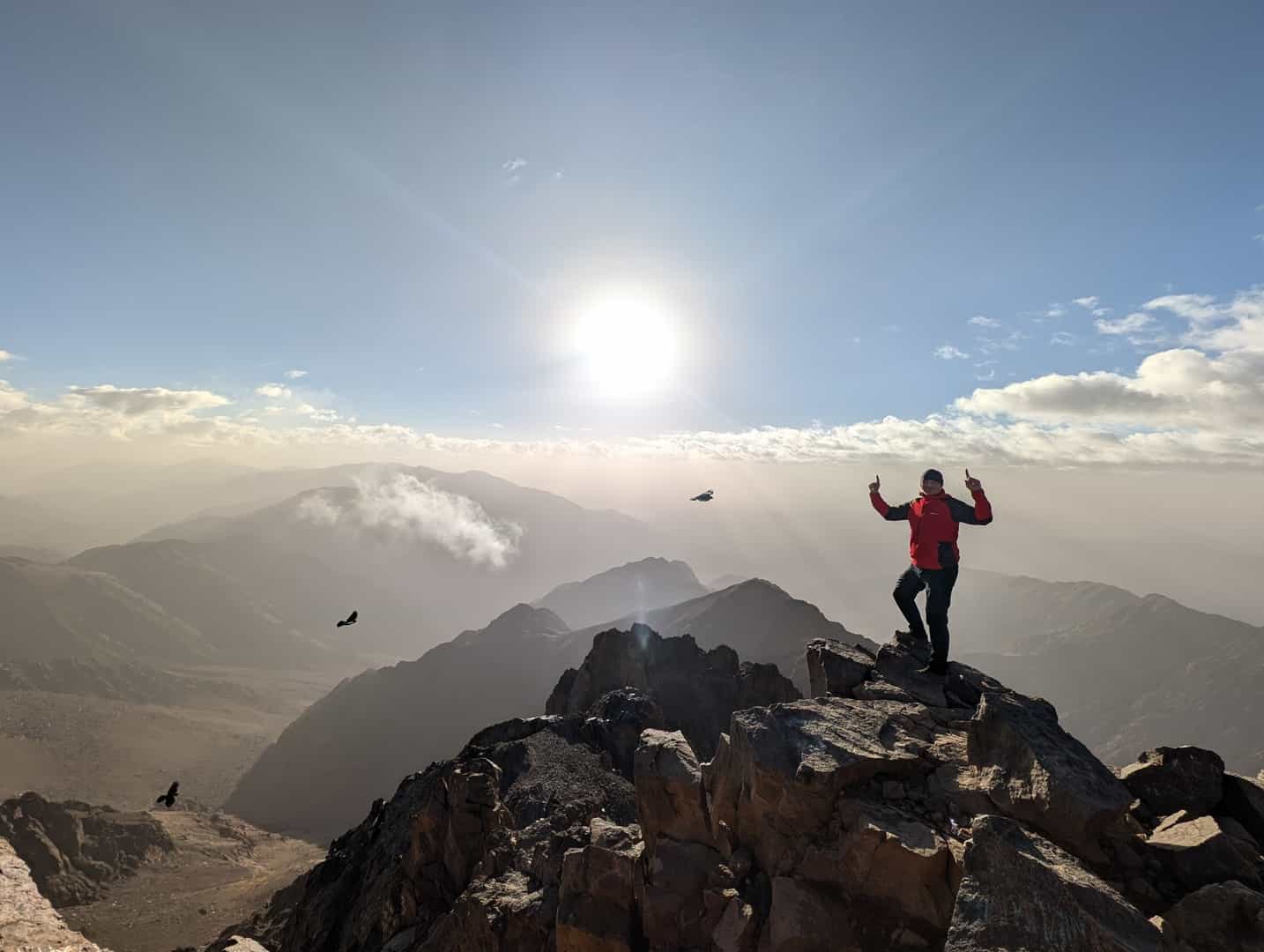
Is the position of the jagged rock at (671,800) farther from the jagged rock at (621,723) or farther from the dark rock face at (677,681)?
the dark rock face at (677,681)

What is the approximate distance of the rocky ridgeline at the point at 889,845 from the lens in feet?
23.2

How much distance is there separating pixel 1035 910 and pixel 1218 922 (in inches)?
82.8

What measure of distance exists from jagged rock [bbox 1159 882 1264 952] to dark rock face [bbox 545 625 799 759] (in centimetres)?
4068

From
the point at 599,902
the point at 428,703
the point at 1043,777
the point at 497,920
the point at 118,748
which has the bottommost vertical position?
the point at 118,748

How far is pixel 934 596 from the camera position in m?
14.3

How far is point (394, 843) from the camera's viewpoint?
27.6 m

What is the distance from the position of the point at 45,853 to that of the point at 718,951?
84028 mm

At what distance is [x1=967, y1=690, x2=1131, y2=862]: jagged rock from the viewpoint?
343 inches

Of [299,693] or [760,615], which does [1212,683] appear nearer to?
[760,615]

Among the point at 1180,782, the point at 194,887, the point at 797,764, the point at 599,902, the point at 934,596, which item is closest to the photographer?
the point at 1180,782

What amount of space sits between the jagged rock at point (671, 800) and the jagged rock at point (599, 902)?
0.80 metres

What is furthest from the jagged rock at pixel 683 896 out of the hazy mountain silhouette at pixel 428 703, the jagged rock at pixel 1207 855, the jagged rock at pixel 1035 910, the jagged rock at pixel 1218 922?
the hazy mountain silhouette at pixel 428 703

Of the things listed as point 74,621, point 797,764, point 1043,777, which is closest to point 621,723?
→ point 797,764

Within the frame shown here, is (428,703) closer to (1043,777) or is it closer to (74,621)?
(1043,777)
